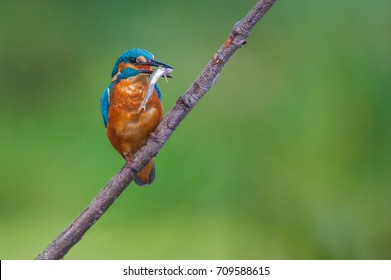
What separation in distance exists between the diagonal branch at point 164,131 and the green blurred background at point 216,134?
3.49 feet

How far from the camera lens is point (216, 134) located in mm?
2316

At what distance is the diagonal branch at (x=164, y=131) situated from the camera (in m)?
0.93

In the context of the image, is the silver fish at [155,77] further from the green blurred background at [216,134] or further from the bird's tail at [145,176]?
the green blurred background at [216,134]

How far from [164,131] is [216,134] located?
4.38 ft

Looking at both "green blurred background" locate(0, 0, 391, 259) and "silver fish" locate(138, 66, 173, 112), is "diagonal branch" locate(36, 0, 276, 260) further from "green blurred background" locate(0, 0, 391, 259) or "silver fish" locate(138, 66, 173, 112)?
"green blurred background" locate(0, 0, 391, 259)

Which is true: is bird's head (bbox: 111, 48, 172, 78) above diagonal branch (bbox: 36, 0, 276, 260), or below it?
above

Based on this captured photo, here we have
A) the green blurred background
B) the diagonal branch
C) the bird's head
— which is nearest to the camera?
the diagonal branch

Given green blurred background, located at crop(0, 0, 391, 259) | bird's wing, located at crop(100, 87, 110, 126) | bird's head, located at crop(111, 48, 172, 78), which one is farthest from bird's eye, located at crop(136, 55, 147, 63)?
green blurred background, located at crop(0, 0, 391, 259)

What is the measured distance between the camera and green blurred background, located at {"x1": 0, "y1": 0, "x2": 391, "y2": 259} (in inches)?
84.7

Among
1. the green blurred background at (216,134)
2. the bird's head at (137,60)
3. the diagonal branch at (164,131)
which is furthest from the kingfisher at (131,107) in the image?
the green blurred background at (216,134)

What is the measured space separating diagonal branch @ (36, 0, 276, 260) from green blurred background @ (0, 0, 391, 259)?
1.07 metres

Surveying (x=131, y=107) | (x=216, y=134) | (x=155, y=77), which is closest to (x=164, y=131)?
(x=155, y=77)

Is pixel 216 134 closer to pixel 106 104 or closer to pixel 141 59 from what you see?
pixel 106 104

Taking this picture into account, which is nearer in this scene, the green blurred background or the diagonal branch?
Answer: the diagonal branch
